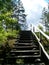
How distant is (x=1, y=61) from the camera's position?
32.2 feet

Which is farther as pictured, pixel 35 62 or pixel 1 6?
pixel 1 6

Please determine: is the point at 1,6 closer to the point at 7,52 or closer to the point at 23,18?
the point at 7,52

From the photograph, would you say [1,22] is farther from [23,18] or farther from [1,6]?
[23,18]

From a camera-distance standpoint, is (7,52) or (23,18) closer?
(7,52)

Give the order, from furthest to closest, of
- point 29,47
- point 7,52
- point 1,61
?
point 29,47 < point 7,52 < point 1,61

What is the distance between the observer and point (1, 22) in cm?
1156

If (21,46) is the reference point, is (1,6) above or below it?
above

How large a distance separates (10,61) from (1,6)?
3.24 meters

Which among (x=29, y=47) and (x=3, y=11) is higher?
(x=3, y=11)

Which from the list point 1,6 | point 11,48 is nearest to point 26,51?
point 11,48

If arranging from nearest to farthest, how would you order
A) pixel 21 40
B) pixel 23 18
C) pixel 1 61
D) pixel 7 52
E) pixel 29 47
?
1. pixel 1 61
2. pixel 7 52
3. pixel 29 47
4. pixel 21 40
5. pixel 23 18

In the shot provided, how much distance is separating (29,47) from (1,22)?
1.56 metres

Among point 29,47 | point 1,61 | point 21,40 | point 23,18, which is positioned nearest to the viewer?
point 1,61

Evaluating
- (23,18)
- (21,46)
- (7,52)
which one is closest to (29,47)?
(21,46)
